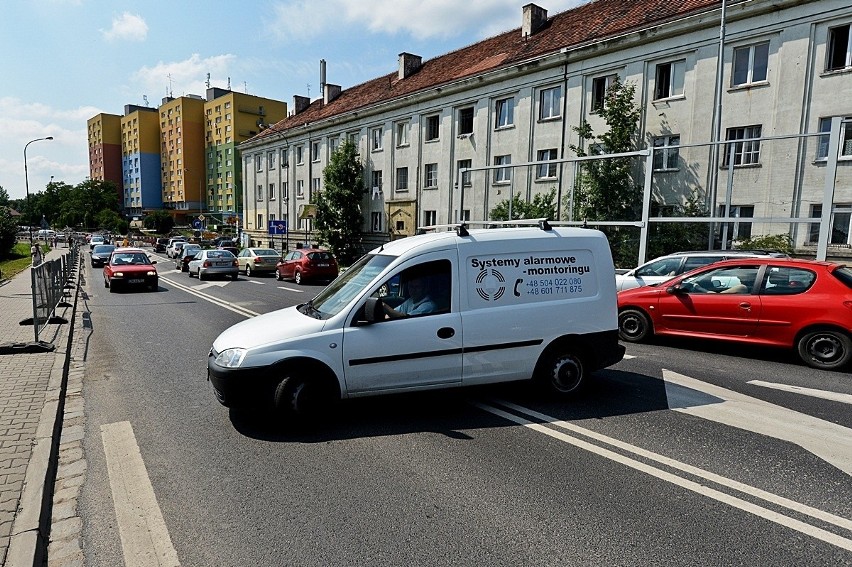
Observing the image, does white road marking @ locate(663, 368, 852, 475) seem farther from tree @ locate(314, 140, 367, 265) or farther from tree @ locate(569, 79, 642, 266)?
tree @ locate(314, 140, 367, 265)

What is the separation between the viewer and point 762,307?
784 centimetres

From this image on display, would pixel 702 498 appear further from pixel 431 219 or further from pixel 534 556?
pixel 431 219

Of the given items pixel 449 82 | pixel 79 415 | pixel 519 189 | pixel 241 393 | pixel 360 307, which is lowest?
pixel 79 415

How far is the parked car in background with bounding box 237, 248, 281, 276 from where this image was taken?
90.7ft

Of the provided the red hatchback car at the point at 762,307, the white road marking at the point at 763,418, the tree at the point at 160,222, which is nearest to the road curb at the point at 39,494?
the white road marking at the point at 763,418

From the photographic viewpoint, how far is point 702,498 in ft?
12.0

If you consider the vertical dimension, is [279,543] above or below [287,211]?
below

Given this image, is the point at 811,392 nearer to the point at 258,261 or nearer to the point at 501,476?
the point at 501,476

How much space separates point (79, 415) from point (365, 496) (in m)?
3.78

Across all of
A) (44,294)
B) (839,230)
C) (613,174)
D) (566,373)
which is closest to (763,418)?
(566,373)

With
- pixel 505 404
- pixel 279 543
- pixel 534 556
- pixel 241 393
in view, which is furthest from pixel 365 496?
pixel 505 404

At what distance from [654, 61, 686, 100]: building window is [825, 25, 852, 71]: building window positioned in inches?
193

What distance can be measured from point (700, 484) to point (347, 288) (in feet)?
11.9

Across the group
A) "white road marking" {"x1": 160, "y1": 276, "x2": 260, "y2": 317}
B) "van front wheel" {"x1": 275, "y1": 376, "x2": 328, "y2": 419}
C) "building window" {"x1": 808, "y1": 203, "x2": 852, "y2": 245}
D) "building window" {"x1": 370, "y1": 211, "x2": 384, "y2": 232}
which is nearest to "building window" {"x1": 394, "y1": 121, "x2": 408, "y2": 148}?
"building window" {"x1": 370, "y1": 211, "x2": 384, "y2": 232}
